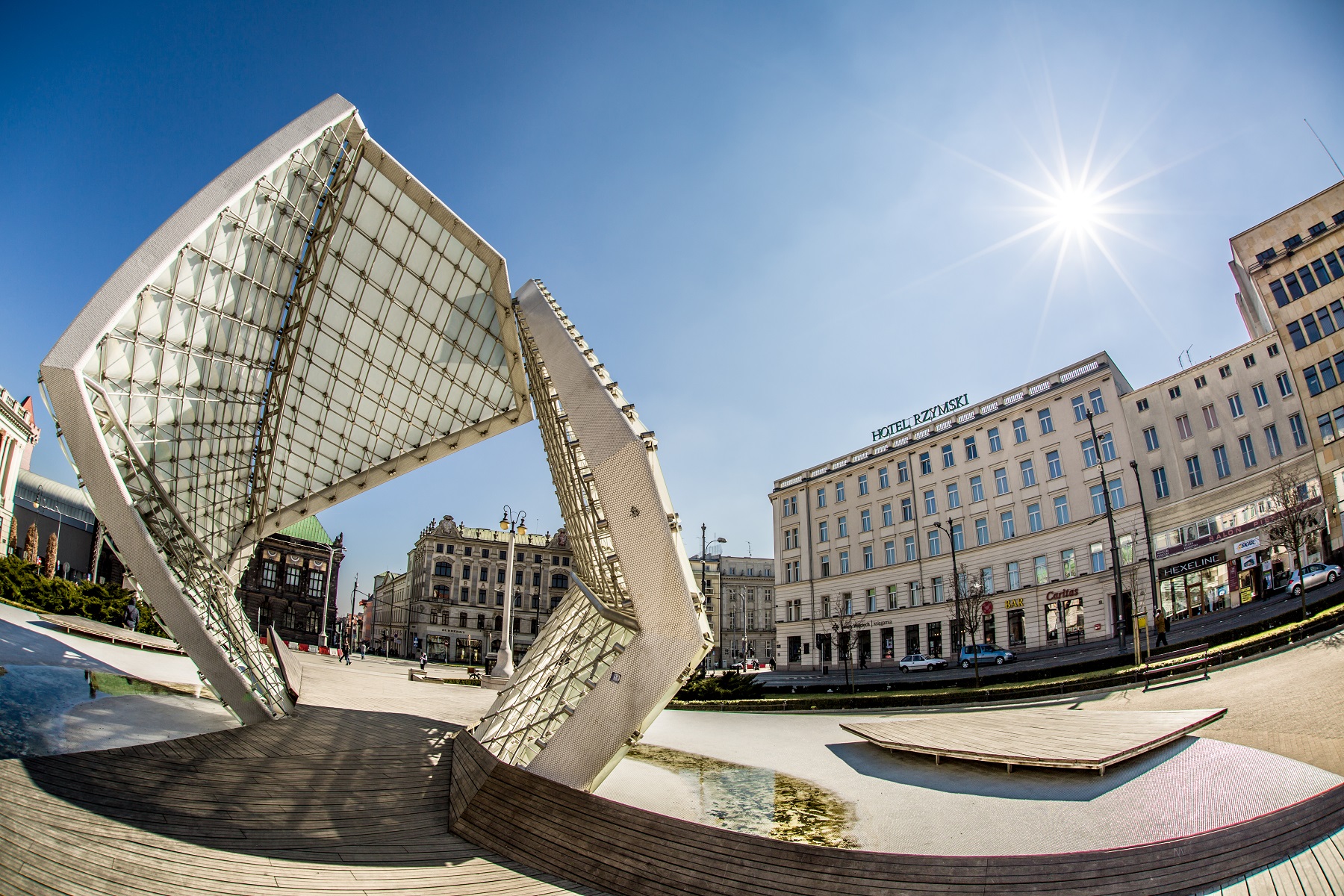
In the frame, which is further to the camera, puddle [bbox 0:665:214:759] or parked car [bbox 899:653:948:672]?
parked car [bbox 899:653:948:672]

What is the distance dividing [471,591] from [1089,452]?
273 feet

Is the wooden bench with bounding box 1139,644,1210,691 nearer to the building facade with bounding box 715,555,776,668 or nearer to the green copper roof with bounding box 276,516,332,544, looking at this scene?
the building facade with bounding box 715,555,776,668

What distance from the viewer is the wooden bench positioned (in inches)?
798

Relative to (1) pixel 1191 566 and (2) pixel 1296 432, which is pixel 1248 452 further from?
(1) pixel 1191 566

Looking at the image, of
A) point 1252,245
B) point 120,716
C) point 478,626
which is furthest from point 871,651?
point 478,626

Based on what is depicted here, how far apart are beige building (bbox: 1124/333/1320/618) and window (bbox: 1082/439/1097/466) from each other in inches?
101

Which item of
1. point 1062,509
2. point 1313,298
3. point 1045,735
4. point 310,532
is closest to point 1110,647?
point 1062,509

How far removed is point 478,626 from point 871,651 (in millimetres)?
62654

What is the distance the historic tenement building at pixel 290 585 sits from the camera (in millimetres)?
85875

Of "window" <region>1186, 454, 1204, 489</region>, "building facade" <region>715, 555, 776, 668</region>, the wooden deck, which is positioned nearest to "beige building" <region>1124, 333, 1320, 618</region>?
"window" <region>1186, 454, 1204, 489</region>

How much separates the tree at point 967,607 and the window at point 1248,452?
16.5 m

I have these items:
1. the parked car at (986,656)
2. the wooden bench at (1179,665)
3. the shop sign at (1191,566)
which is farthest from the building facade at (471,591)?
the wooden bench at (1179,665)

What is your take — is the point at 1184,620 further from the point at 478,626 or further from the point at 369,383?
the point at 478,626

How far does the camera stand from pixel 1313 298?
2105 centimetres
